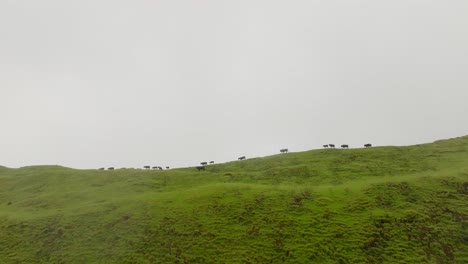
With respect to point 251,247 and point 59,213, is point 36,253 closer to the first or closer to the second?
point 59,213

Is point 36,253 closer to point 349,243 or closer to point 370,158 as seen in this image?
point 349,243

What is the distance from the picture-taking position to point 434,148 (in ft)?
261

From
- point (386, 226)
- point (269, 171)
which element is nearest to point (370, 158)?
point (269, 171)

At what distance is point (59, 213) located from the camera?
5962cm

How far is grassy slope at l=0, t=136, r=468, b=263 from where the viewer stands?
45.9 meters

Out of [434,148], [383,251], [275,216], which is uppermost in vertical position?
[434,148]

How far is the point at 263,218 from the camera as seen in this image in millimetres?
53188

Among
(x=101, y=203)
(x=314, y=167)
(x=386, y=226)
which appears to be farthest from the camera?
(x=314, y=167)

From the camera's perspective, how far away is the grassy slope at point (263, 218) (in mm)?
45938

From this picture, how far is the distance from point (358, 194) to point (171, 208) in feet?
87.0

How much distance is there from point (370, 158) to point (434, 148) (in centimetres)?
1299

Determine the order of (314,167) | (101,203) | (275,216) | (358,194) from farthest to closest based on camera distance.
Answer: (314,167) → (101,203) → (358,194) → (275,216)

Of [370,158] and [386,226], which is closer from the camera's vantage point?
[386,226]

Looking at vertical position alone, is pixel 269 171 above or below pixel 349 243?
above
